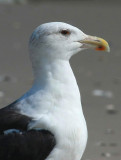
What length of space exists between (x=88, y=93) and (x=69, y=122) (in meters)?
3.89

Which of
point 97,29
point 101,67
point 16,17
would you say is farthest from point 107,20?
point 101,67

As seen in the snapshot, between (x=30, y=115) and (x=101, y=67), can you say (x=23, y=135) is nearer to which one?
(x=30, y=115)

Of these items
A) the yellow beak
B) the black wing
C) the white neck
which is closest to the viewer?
the black wing

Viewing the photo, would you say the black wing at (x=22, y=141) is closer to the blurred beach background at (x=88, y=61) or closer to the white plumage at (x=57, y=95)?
the white plumage at (x=57, y=95)

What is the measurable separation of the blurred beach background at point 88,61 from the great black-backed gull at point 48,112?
1.80 metres

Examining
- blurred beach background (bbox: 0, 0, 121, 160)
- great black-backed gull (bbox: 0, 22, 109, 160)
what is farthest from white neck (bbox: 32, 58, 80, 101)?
blurred beach background (bbox: 0, 0, 121, 160)

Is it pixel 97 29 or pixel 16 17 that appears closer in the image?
pixel 97 29

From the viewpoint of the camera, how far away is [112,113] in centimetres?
705

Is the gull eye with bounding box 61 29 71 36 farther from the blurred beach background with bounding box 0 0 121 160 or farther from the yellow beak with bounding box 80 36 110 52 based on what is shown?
the blurred beach background with bounding box 0 0 121 160

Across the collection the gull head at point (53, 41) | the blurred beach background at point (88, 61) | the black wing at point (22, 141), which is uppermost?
the gull head at point (53, 41)

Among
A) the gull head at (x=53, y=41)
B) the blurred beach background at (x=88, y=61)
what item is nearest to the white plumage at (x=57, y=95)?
the gull head at (x=53, y=41)

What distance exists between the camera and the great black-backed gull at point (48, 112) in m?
3.89

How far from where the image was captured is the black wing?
153 inches

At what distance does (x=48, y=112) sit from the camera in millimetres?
3945
